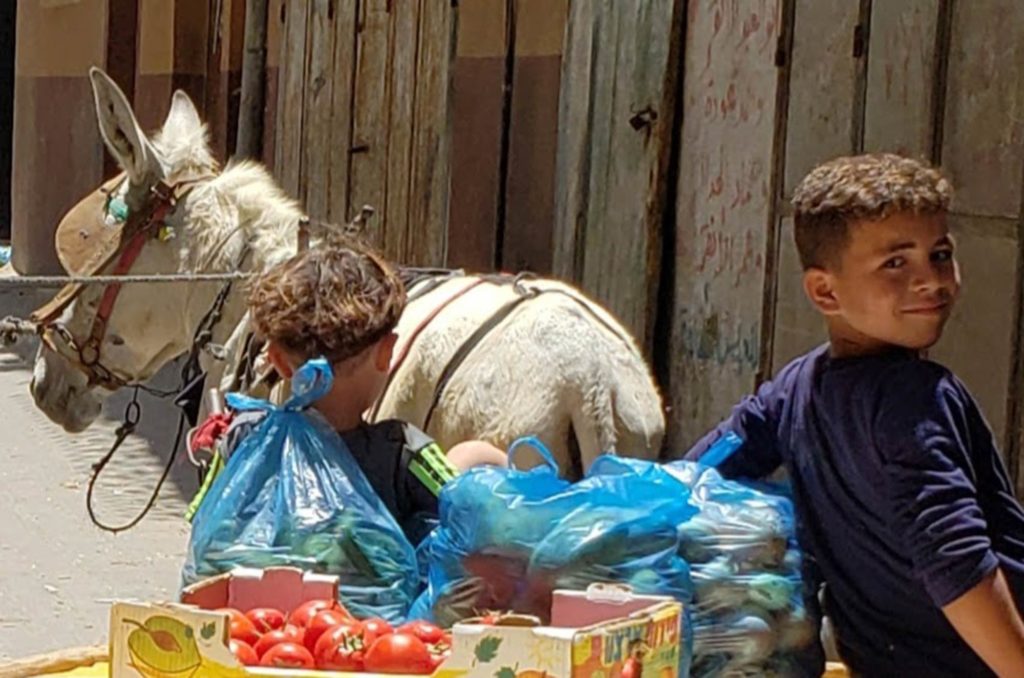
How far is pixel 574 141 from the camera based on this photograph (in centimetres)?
867

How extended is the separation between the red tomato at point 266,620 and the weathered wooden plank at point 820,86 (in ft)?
14.2

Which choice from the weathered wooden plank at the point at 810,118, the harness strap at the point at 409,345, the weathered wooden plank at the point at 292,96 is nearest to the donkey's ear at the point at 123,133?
the harness strap at the point at 409,345

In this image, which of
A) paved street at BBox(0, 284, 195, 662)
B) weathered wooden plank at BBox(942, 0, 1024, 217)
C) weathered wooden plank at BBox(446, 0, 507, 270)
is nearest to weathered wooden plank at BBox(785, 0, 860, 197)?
weathered wooden plank at BBox(942, 0, 1024, 217)

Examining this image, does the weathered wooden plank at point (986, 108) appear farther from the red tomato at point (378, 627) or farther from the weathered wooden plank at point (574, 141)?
the red tomato at point (378, 627)

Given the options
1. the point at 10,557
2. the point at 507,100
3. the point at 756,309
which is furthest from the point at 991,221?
the point at 10,557

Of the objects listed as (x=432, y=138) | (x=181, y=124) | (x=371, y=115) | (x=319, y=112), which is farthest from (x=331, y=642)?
(x=319, y=112)

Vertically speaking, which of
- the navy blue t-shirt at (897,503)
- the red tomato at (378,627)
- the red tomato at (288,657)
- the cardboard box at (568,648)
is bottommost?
the red tomato at (288,657)

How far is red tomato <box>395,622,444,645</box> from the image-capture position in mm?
2768

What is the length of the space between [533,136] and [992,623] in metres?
6.89

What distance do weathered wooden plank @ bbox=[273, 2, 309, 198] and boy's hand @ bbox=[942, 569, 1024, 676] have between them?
9.55m

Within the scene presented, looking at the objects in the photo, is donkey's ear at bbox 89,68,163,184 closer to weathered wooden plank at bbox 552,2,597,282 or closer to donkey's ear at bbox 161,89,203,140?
donkey's ear at bbox 161,89,203,140

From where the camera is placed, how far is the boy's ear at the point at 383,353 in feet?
11.4

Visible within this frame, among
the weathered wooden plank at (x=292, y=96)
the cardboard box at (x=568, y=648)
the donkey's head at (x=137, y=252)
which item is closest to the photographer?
the cardboard box at (x=568, y=648)

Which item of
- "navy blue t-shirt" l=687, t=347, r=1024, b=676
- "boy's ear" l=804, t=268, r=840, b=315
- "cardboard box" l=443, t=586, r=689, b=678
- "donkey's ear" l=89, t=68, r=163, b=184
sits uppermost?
"donkey's ear" l=89, t=68, r=163, b=184
